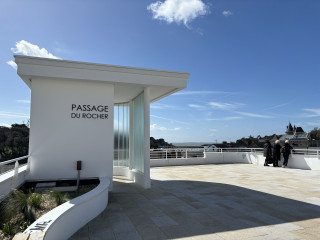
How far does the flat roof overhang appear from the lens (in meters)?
6.67

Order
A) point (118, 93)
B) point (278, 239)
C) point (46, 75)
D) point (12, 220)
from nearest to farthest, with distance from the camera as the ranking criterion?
point (278, 239), point (12, 220), point (46, 75), point (118, 93)

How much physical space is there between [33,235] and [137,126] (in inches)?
268

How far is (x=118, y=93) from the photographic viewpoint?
9219 mm

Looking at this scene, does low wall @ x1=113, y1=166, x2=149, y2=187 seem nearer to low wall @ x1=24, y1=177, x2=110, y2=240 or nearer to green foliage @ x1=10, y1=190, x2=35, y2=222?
low wall @ x1=24, y1=177, x2=110, y2=240

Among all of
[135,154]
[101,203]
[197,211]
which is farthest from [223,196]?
[135,154]

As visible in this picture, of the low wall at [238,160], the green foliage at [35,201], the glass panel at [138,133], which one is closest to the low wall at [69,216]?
the green foliage at [35,201]

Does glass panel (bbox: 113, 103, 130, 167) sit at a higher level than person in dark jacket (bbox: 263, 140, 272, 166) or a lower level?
higher

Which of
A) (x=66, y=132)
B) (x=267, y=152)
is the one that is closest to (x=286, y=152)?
(x=267, y=152)

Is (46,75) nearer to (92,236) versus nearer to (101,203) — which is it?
(101,203)

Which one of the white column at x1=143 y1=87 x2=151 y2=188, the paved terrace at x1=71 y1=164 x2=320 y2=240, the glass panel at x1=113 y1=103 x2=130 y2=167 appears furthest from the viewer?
the glass panel at x1=113 y1=103 x2=130 y2=167

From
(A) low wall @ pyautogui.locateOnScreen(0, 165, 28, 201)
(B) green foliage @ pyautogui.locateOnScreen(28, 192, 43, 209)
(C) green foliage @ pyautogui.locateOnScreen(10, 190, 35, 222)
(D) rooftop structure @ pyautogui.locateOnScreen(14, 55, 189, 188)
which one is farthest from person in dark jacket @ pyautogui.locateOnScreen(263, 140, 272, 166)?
(C) green foliage @ pyautogui.locateOnScreen(10, 190, 35, 222)

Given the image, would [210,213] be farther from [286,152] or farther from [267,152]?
[267,152]

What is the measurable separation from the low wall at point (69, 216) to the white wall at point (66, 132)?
2091mm

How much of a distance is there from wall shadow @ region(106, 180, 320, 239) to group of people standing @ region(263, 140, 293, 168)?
7.00m
